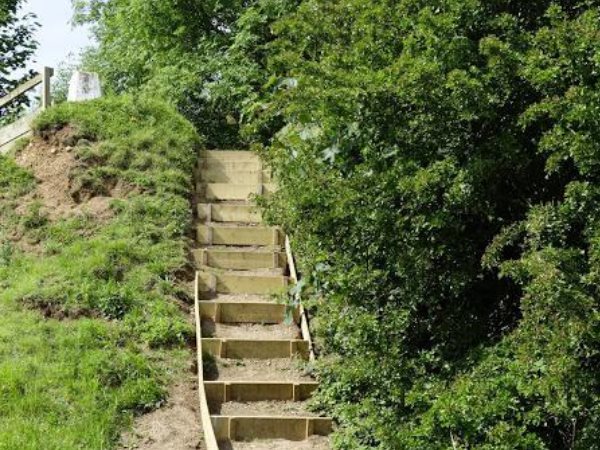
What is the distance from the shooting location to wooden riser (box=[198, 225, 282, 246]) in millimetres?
11062

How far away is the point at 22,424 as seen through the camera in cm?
702

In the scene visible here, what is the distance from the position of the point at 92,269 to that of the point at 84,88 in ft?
17.9

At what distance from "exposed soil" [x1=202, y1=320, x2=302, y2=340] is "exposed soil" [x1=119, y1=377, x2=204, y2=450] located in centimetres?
111

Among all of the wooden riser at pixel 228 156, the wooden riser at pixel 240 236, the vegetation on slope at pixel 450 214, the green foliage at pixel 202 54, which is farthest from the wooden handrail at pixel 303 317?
the green foliage at pixel 202 54

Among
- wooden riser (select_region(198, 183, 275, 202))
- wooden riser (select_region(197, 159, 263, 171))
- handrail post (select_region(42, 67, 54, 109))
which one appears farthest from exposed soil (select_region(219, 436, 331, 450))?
handrail post (select_region(42, 67, 54, 109))

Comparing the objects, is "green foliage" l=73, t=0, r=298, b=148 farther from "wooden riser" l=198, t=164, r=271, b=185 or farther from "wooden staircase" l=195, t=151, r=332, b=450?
"wooden staircase" l=195, t=151, r=332, b=450

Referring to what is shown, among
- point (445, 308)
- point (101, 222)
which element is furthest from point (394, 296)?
point (101, 222)

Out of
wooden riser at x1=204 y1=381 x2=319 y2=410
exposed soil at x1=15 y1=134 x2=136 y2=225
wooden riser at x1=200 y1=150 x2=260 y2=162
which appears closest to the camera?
wooden riser at x1=204 y1=381 x2=319 y2=410

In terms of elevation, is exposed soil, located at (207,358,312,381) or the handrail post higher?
the handrail post

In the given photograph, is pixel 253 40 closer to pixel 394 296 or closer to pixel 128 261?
pixel 128 261

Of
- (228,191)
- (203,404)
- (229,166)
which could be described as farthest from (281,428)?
(229,166)

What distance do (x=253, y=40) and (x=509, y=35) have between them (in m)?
9.47

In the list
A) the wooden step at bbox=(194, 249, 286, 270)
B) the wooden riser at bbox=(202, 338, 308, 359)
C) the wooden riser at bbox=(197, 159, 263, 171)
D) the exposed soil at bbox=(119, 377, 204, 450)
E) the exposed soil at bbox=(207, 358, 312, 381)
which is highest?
the wooden riser at bbox=(197, 159, 263, 171)

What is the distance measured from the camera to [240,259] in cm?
1056
